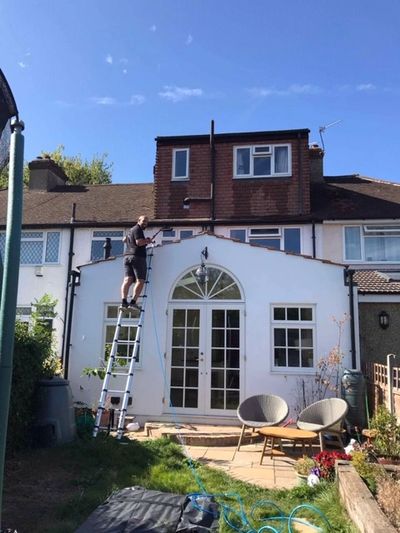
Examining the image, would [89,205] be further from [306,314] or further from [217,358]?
[306,314]

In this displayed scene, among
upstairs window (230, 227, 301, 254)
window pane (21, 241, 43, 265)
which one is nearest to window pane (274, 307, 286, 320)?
upstairs window (230, 227, 301, 254)

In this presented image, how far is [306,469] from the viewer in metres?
5.87

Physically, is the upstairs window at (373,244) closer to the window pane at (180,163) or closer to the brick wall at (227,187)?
the brick wall at (227,187)

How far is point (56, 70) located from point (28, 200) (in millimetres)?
14168

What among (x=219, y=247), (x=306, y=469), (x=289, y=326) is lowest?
(x=306, y=469)

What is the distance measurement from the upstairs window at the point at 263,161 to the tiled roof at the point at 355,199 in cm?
161

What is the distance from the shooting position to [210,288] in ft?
33.2

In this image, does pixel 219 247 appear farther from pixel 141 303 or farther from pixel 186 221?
pixel 186 221

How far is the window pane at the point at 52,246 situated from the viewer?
14.6 meters

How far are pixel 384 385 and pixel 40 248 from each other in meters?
11.0

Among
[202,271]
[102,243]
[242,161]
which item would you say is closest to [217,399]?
[202,271]

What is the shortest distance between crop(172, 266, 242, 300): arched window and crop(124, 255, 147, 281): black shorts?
104 centimetres

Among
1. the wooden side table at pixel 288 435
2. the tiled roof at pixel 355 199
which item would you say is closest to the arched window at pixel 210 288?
the wooden side table at pixel 288 435

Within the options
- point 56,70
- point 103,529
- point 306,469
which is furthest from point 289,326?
point 56,70
